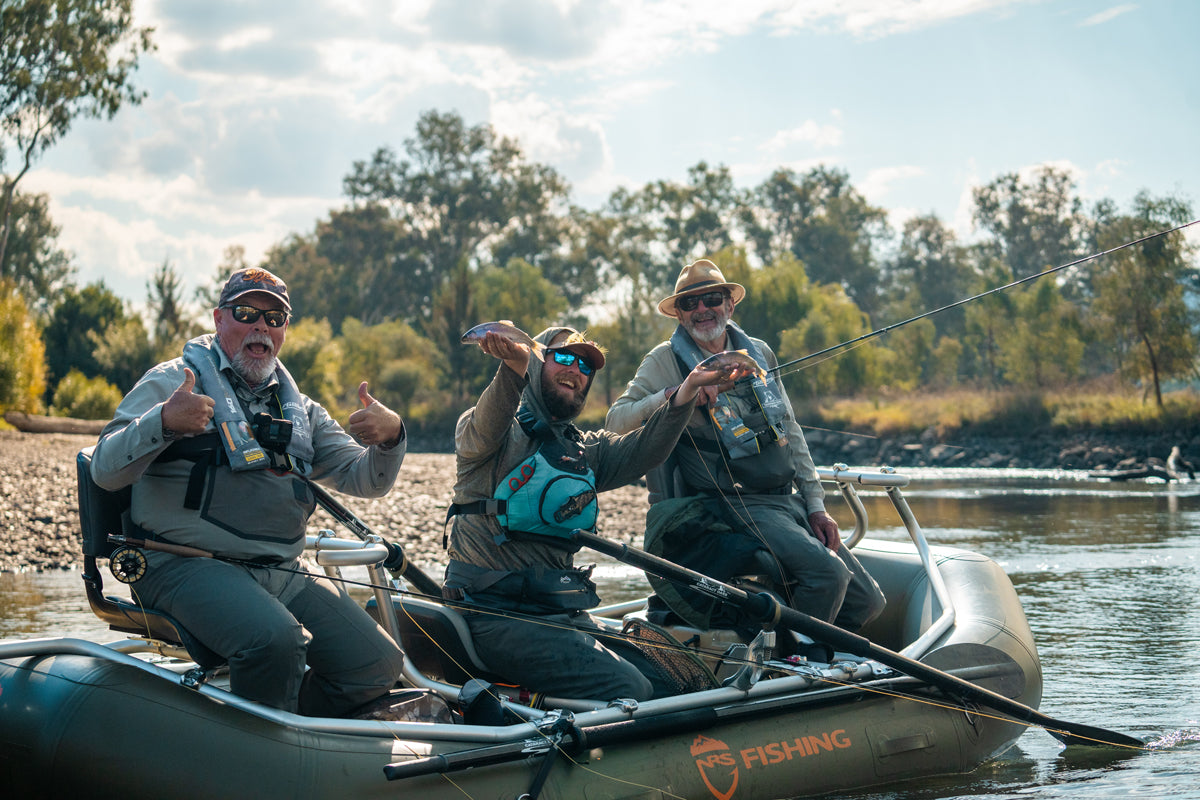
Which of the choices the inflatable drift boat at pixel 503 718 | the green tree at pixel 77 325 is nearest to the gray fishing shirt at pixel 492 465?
the inflatable drift boat at pixel 503 718

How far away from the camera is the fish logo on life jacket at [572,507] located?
411 centimetres

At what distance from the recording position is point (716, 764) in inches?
164

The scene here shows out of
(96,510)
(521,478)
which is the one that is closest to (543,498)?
(521,478)

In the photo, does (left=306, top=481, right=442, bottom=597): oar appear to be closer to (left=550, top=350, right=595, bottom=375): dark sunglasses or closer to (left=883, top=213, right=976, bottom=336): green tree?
(left=550, top=350, right=595, bottom=375): dark sunglasses

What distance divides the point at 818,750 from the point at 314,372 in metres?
31.4

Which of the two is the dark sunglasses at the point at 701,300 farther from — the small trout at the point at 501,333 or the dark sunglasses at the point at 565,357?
the small trout at the point at 501,333

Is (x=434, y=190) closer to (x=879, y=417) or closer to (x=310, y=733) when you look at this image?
(x=879, y=417)

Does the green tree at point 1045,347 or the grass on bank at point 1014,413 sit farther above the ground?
the green tree at point 1045,347

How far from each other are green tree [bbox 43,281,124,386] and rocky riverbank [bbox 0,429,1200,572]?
33.8ft

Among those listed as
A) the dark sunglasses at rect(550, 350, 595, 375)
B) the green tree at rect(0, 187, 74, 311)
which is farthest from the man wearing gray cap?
the green tree at rect(0, 187, 74, 311)

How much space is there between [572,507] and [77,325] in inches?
1146

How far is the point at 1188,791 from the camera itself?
15.5 feet

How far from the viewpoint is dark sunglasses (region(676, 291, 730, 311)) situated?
5.28 meters

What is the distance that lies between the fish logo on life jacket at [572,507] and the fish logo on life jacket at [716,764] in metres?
0.92
